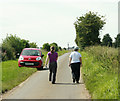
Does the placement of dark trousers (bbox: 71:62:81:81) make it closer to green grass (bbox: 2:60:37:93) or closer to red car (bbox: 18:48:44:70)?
green grass (bbox: 2:60:37:93)

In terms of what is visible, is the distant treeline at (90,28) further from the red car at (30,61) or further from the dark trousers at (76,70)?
the dark trousers at (76,70)

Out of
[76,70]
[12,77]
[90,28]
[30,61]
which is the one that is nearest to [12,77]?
[12,77]

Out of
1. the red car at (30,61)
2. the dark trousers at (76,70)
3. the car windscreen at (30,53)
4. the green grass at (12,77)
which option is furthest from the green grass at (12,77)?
the car windscreen at (30,53)

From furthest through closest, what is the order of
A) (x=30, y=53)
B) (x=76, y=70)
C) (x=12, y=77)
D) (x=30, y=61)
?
(x=30, y=53) < (x=30, y=61) < (x=12, y=77) < (x=76, y=70)

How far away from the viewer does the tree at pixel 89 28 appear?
1908 inches

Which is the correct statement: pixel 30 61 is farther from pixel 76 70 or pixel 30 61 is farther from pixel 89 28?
pixel 89 28

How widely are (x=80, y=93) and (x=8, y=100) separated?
272cm

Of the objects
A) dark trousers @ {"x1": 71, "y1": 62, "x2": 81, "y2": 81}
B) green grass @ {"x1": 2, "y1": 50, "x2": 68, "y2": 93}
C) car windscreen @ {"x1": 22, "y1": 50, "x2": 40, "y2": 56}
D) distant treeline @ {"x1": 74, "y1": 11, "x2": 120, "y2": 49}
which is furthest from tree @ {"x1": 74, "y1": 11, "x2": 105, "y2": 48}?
dark trousers @ {"x1": 71, "y1": 62, "x2": 81, "y2": 81}

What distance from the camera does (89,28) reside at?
48.6 m

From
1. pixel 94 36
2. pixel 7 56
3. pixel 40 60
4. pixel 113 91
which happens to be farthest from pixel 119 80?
pixel 94 36

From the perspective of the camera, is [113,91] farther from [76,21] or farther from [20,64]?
[76,21]

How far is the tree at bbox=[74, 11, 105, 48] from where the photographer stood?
1908 inches

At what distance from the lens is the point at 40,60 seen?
62.5 ft

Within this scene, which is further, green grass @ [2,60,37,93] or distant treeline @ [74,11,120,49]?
distant treeline @ [74,11,120,49]
